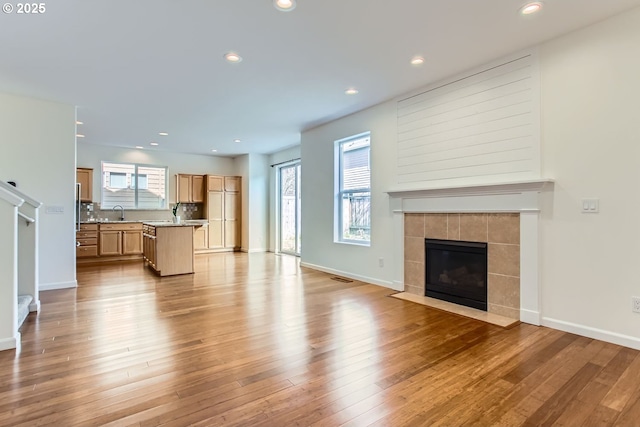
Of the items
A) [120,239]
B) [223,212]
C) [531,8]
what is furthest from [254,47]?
[223,212]

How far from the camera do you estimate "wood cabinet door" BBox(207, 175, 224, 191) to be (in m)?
8.95

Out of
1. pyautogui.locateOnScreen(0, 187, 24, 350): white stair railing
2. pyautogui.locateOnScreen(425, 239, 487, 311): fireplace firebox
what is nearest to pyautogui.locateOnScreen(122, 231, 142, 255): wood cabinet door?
pyautogui.locateOnScreen(0, 187, 24, 350): white stair railing

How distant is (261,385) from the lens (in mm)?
2105

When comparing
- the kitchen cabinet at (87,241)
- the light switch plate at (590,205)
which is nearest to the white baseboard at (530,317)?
the light switch plate at (590,205)

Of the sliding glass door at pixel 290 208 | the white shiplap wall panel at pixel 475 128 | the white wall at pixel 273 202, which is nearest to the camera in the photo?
the white shiplap wall panel at pixel 475 128

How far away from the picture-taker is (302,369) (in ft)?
7.61

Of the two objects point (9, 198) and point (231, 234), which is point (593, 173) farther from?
point (231, 234)

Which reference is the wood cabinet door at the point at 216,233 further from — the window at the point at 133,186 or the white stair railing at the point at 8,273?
the white stair railing at the point at 8,273

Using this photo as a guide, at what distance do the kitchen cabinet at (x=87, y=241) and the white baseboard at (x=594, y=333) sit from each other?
321 inches

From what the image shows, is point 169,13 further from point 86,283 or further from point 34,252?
point 86,283

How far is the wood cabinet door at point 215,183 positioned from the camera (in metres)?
8.95

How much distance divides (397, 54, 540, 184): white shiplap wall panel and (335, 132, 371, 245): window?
0.80 metres

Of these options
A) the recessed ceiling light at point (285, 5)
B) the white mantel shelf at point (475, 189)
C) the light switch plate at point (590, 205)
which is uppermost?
the recessed ceiling light at point (285, 5)

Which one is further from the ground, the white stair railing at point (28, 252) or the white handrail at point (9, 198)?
the white handrail at point (9, 198)
